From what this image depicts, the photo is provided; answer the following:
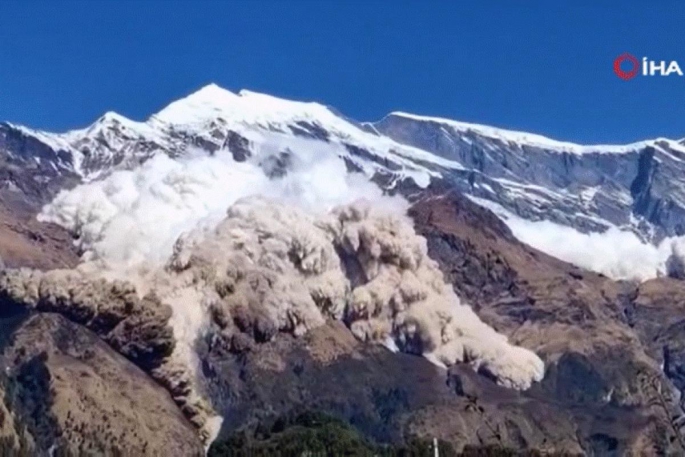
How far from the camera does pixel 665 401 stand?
8081 centimetres

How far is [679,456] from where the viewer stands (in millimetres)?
194875

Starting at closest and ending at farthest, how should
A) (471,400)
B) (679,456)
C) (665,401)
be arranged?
(665,401) → (471,400) → (679,456)

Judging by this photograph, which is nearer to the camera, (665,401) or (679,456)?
(665,401)

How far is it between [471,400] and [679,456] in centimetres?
7120

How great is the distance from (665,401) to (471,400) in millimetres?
53650

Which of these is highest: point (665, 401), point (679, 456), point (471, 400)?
point (679, 456)

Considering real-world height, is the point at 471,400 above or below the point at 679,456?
below

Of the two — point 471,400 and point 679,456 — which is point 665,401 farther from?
point 679,456

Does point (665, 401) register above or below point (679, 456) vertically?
below

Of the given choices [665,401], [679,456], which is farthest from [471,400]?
[679,456]

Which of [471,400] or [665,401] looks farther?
[471,400]

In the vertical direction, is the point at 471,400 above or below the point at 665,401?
above

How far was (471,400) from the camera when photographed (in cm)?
13375

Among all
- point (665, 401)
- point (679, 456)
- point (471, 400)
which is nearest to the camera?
point (665, 401)
